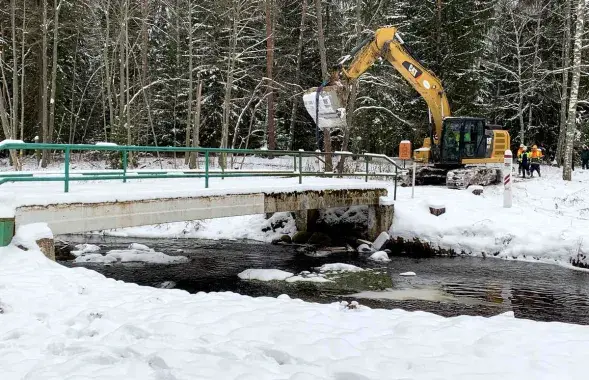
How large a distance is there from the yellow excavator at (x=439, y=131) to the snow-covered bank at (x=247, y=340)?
1213cm

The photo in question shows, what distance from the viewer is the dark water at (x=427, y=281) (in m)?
9.34

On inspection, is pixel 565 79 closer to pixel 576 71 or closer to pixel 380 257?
pixel 576 71

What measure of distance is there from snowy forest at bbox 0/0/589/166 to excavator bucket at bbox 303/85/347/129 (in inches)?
253

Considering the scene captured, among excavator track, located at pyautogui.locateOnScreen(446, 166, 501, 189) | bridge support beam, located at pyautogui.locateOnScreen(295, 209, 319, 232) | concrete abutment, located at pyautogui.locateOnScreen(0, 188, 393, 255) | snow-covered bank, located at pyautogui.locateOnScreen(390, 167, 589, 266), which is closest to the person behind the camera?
concrete abutment, located at pyautogui.locateOnScreen(0, 188, 393, 255)

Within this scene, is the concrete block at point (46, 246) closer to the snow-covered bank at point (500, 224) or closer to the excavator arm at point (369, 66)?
the excavator arm at point (369, 66)

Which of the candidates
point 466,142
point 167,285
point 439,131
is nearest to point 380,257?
point 167,285

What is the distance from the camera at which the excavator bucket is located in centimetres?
1666

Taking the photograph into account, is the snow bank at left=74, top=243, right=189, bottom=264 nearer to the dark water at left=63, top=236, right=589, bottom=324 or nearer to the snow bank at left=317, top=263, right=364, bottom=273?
the dark water at left=63, top=236, right=589, bottom=324

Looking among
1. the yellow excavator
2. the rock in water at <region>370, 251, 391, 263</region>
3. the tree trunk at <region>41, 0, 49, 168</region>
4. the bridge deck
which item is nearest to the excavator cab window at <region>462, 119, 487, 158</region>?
the yellow excavator

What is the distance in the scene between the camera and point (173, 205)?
34.7ft

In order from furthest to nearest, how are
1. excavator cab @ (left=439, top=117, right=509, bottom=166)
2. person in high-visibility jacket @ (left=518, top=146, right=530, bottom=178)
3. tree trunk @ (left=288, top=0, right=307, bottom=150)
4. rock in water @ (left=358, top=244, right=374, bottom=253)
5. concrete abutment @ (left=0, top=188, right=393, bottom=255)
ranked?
tree trunk @ (left=288, top=0, right=307, bottom=150) < person in high-visibility jacket @ (left=518, top=146, right=530, bottom=178) < excavator cab @ (left=439, top=117, right=509, bottom=166) < rock in water @ (left=358, top=244, right=374, bottom=253) < concrete abutment @ (left=0, top=188, right=393, bottom=255)

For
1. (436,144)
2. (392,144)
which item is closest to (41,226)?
(436,144)

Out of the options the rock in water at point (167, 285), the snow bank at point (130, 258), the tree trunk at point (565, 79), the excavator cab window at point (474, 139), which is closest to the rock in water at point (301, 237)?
the snow bank at point (130, 258)

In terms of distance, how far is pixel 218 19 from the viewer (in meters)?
30.1
